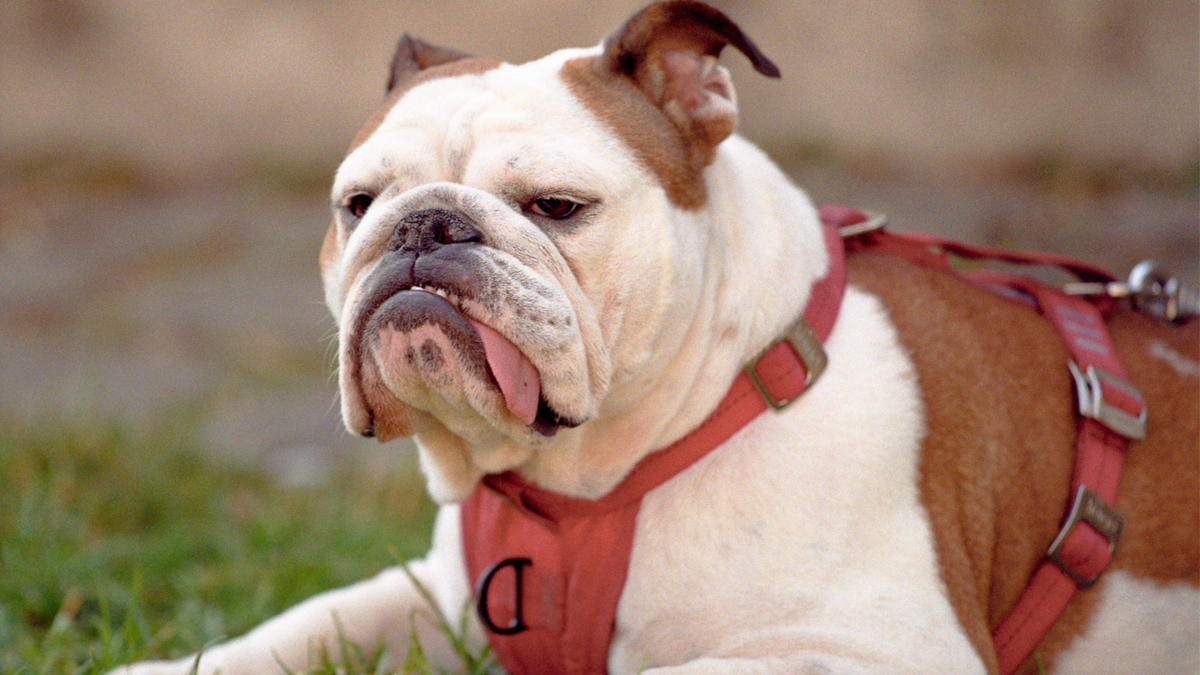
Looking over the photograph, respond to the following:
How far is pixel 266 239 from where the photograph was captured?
9.36 m

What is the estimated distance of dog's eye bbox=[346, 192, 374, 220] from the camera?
8.73 feet

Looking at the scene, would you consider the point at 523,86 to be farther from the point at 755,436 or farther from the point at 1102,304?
the point at 1102,304

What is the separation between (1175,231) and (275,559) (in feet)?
18.7

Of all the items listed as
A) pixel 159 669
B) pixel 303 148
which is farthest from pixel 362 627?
pixel 303 148

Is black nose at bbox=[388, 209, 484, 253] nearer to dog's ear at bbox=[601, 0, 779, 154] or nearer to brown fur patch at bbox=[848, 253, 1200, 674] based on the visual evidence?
dog's ear at bbox=[601, 0, 779, 154]

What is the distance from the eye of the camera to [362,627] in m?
3.21

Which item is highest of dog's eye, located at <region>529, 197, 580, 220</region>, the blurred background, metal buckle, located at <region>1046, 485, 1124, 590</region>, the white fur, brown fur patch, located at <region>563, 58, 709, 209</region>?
brown fur patch, located at <region>563, 58, 709, 209</region>

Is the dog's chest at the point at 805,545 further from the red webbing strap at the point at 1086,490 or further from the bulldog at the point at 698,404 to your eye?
the red webbing strap at the point at 1086,490

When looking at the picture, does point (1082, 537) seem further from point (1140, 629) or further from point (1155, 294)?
point (1155, 294)

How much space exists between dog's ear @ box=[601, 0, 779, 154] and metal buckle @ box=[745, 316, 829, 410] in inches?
19.3

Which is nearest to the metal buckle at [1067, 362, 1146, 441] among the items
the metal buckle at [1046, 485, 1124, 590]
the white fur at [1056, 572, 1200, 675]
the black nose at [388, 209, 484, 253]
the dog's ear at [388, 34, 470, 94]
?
the metal buckle at [1046, 485, 1124, 590]

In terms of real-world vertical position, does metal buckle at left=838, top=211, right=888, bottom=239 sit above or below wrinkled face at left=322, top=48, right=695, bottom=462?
below

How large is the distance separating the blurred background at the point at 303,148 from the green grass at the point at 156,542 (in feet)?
1.24

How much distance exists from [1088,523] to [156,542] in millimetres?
3475
